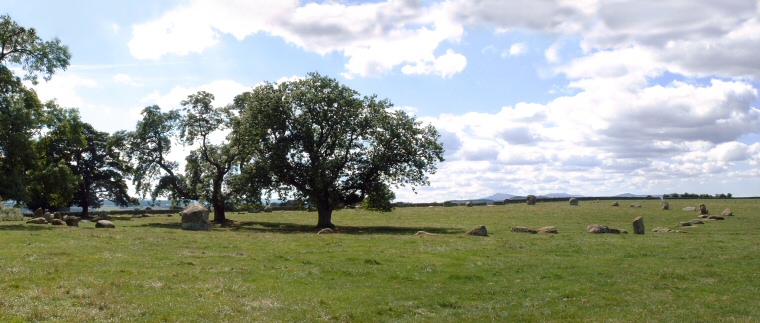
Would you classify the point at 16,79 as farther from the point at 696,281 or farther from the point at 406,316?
the point at 696,281

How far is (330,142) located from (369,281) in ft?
113

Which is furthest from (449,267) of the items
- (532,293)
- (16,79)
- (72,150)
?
(72,150)

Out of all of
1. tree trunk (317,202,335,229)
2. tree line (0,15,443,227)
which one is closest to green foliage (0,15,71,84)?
tree line (0,15,443,227)

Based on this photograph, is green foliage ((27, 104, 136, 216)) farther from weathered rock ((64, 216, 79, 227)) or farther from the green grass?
the green grass

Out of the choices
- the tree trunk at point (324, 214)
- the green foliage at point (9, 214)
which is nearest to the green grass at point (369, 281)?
the tree trunk at point (324, 214)

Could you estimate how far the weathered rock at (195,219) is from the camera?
47.6 metres

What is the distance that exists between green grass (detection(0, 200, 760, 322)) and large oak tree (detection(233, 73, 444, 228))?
771 inches

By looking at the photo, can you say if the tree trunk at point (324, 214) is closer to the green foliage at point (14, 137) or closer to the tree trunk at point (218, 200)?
the tree trunk at point (218, 200)

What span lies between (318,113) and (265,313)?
38525 millimetres

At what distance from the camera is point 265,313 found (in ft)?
50.7

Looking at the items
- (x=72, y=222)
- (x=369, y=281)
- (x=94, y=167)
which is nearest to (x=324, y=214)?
(x=72, y=222)

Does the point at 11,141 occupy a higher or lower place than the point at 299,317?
higher

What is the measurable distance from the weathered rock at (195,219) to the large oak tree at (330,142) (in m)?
6.64

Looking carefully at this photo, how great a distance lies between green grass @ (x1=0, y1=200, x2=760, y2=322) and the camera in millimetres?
15805
